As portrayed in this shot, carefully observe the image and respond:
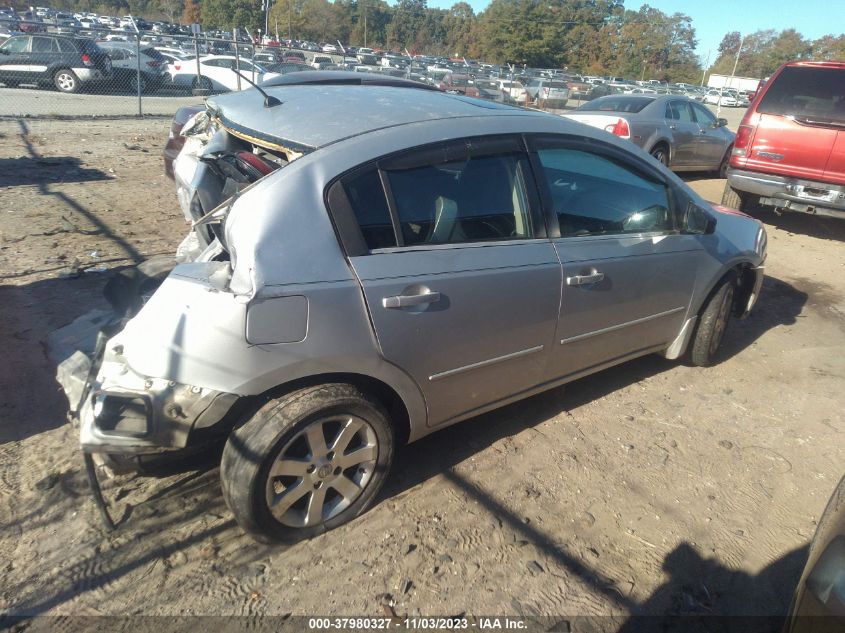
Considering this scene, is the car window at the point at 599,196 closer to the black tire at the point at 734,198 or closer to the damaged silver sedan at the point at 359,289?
the damaged silver sedan at the point at 359,289

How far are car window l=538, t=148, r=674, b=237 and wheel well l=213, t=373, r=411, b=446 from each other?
123cm

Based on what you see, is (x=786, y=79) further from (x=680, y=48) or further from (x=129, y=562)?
(x=680, y=48)

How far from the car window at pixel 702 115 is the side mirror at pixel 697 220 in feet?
29.5

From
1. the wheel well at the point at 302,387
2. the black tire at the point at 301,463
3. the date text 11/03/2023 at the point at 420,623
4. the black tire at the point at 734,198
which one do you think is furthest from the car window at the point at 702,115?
the date text 11/03/2023 at the point at 420,623

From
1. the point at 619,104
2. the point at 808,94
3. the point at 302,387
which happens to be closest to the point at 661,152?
the point at 619,104

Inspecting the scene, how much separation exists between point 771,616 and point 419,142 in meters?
2.44

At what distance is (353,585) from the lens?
8.17ft

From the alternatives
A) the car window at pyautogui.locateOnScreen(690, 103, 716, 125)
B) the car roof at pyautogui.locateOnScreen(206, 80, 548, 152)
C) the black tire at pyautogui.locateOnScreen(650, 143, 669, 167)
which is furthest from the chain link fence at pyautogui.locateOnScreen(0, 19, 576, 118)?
the car roof at pyautogui.locateOnScreen(206, 80, 548, 152)

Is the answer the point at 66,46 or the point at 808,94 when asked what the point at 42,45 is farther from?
the point at 808,94

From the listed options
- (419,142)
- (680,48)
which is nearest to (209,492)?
(419,142)

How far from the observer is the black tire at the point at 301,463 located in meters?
2.44

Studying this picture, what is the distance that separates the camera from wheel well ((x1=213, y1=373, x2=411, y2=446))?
2.51 metres

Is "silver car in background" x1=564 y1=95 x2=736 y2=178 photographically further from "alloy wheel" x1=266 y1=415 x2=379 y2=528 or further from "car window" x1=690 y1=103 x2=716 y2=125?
"alloy wheel" x1=266 y1=415 x2=379 y2=528

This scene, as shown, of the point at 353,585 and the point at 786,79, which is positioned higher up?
the point at 786,79
